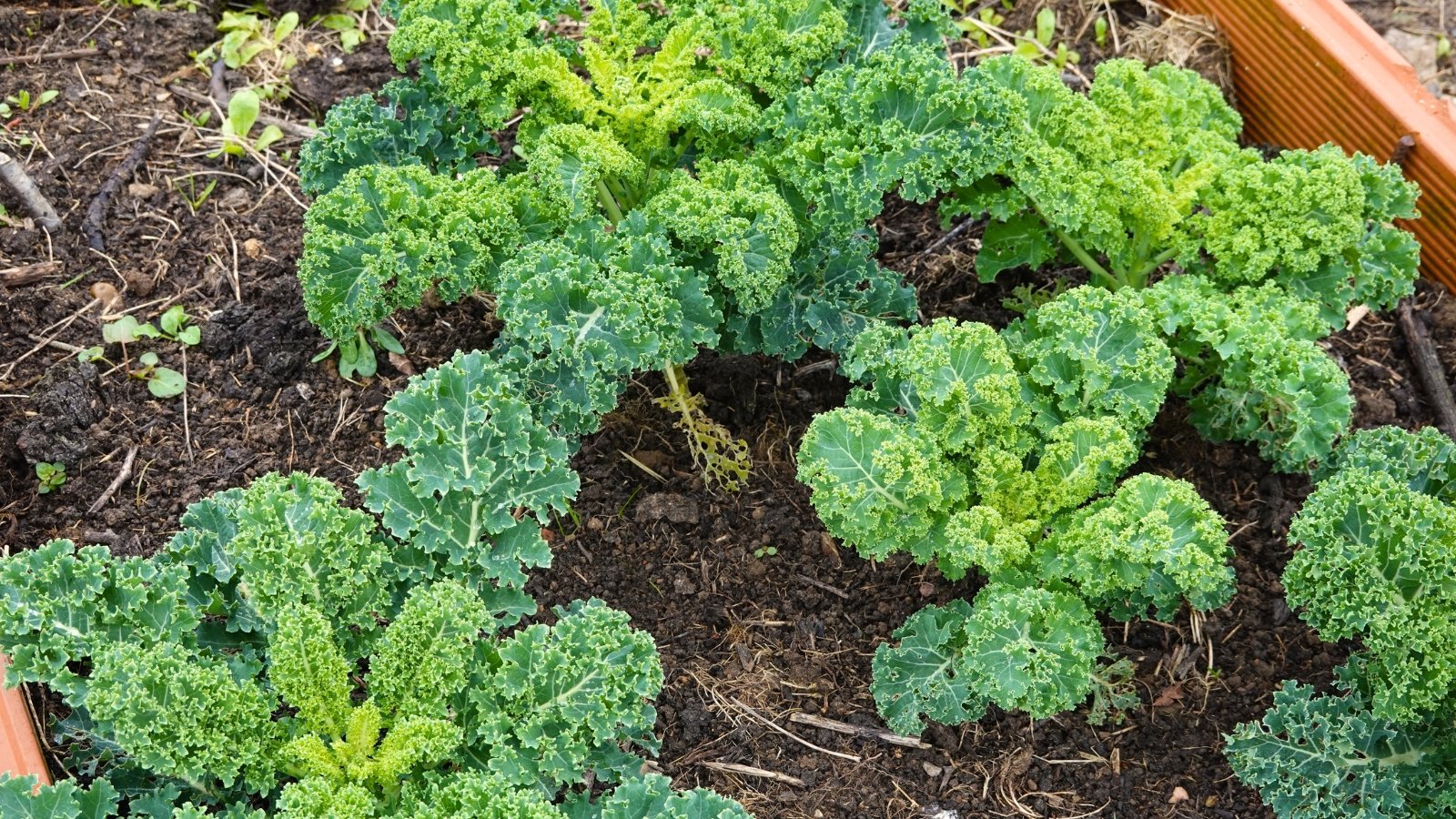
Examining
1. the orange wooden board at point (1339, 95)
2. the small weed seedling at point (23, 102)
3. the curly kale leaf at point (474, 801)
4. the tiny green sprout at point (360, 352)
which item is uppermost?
the orange wooden board at point (1339, 95)

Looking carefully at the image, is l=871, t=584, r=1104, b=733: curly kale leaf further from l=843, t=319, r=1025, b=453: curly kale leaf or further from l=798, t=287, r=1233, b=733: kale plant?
l=843, t=319, r=1025, b=453: curly kale leaf

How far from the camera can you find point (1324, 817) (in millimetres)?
3900

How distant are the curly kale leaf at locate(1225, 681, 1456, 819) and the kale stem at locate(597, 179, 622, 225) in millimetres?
2642

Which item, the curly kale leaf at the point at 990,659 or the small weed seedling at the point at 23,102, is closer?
the curly kale leaf at the point at 990,659

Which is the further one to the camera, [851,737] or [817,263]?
[817,263]

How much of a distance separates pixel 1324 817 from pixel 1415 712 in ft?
1.32

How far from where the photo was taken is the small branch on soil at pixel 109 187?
16.8 feet

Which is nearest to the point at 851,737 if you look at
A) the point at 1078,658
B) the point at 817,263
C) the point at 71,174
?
the point at 1078,658

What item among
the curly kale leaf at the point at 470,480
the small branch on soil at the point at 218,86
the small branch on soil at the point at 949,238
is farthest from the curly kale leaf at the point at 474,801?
the small branch on soil at the point at 218,86

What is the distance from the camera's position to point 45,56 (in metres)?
5.61

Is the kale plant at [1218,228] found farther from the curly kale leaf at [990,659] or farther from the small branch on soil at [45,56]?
the small branch on soil at [45,56]

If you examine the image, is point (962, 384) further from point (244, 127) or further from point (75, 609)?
point (244, 127)

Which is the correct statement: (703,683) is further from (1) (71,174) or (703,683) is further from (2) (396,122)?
(1) (71,174)

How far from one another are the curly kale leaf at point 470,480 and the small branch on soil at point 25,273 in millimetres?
2001
